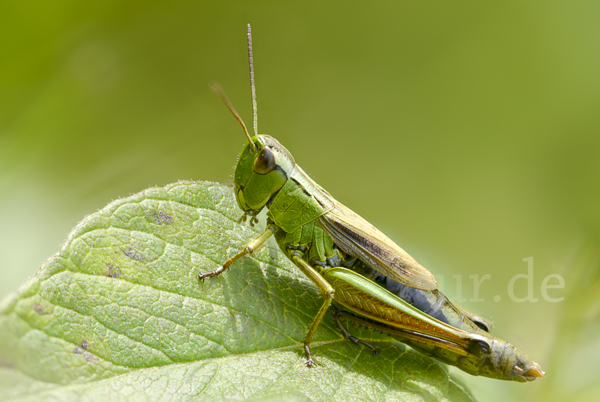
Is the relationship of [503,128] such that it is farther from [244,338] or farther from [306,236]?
[244,338]

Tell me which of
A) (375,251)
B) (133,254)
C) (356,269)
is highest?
(375,251)

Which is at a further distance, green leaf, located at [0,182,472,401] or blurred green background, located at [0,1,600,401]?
blurred green background, located at [0,1,600,401]

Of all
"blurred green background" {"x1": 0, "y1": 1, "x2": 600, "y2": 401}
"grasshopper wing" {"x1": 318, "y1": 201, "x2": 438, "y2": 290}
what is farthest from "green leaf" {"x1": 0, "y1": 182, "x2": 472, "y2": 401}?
"blurred green background" {"x1": 0, "y1": 1, "x2": 600, "y2": 401}

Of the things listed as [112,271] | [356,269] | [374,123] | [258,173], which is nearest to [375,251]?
[356,269]

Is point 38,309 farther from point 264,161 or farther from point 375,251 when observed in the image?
point 375,251

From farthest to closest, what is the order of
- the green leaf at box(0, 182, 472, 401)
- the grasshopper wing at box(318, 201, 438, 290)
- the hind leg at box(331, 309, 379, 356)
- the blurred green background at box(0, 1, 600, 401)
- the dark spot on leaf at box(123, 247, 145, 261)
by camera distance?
1. the blurred green background at box(0, 1, 600, 401)
2. the grasshopper wing at box(318, 201, 438, 290)
3. the hind leg at box(331, 309, 379, 356)
4. the dark spot on leaf at box(123, 247, 145, 261)
5. the green leaf at box(0, 182, 472, 401)

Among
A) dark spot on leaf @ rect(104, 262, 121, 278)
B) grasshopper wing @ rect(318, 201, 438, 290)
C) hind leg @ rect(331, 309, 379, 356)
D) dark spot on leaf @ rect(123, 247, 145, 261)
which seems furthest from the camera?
grasshopper wing @ rect(318, 201, 438, 290)

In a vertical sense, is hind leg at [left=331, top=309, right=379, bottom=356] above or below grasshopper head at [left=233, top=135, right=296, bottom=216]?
below

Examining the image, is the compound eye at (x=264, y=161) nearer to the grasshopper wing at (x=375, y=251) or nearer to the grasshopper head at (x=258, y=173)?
the grasshopper head at (x=258, y=173)

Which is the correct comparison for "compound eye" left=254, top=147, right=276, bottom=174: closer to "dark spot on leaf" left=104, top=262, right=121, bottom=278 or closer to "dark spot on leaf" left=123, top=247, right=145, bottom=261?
"dark spot on leaf" left=123, top=247, right=145, bottom=261
